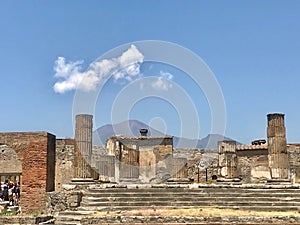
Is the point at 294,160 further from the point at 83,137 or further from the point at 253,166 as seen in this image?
the point at 83,137

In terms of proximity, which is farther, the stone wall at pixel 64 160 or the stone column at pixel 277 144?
the stone wall at pixel 64 160

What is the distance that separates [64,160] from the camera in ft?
72.7

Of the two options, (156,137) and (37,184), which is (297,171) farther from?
(37,184)

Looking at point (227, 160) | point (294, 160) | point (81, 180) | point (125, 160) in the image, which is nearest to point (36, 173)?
point (81, 180)

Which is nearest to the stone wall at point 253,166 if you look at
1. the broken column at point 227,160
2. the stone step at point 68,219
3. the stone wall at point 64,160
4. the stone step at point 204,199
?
the broken column at point 227,160

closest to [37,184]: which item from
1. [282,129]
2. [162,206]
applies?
[162,206]

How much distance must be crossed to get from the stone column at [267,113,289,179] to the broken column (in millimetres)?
2003

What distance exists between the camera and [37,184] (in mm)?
14695

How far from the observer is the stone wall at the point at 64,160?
22.1 m

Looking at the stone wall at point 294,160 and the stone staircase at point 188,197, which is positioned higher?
the stone wall at point 294,160

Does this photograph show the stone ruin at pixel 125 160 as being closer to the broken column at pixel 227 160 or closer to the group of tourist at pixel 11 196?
the broken column at pixel 227 160

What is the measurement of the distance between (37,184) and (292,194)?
8278 mm

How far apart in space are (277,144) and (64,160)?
10.4m

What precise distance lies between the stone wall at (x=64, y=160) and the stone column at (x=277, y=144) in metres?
9.68
